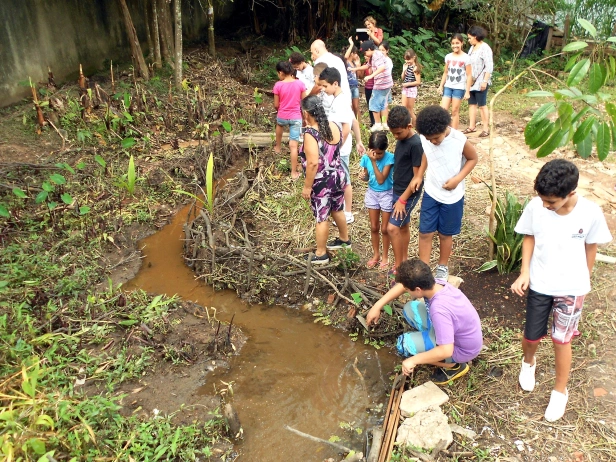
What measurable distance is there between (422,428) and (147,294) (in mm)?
2819

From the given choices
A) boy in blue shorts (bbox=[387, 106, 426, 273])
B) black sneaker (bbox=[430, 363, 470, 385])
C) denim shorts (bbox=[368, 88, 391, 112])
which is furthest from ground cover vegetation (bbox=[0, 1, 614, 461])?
denim shorts (bbox=[368, 88, 391, 112])

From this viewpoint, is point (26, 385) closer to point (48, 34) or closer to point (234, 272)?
point (234, 272)

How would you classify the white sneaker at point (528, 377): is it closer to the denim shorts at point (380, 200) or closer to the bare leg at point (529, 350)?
the bare leg at point (529, 350)

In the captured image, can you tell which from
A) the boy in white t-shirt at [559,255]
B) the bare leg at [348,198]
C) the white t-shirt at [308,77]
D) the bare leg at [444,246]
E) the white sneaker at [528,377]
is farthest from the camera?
the white t-shirt at [308,77]

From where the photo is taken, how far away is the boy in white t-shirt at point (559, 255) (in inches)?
107

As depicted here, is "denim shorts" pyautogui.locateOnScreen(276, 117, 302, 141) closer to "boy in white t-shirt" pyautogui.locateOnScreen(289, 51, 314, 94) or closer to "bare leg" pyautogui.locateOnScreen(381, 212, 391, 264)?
"boy in white t-shirt" pyautogui.locateOnScreen(289, 51, 314, 94)

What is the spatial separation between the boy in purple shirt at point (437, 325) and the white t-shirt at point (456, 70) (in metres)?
4.32

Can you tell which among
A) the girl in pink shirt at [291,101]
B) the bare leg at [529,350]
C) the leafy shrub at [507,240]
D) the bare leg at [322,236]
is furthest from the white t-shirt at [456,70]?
the bare leg at [529,350]

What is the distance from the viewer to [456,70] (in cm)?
685

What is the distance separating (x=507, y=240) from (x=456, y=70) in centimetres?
341

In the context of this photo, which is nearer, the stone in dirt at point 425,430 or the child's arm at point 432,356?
the stone in dirt at point 425,430

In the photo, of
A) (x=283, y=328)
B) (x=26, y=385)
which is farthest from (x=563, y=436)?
(x=26, y=385)

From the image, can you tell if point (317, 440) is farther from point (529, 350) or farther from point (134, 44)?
point (134, 44)

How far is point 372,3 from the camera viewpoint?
40.7ft
